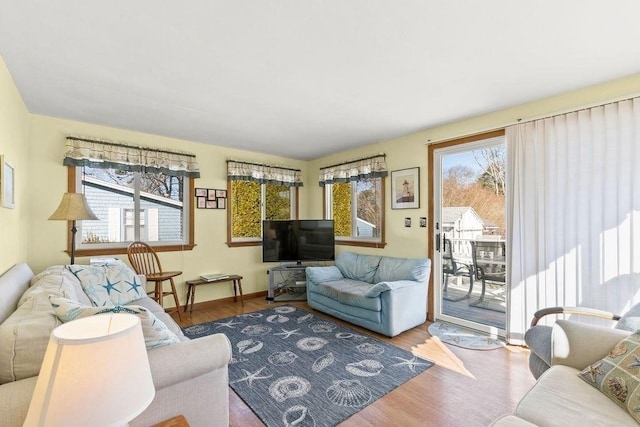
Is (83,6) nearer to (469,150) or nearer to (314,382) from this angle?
(314,382)

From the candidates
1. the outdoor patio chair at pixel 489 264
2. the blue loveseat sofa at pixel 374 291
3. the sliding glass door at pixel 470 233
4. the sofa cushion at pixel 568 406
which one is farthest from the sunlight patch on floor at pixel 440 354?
the sofa cushion at pixel 568 406

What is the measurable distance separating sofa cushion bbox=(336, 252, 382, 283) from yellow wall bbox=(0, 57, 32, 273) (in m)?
3.55

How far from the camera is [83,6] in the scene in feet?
5.23

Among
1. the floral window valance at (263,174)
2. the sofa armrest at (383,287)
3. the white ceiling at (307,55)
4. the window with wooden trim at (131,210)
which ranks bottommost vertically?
the sofa armrest at (383,287)

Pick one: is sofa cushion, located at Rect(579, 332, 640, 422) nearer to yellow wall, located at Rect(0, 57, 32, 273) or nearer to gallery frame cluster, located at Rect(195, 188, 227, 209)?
yellow wall, located at Rect(0, 57, 32, 273)

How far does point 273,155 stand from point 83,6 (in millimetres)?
3595

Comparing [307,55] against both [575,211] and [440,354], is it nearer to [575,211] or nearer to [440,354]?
Answer: [575,211]

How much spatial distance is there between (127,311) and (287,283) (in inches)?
144

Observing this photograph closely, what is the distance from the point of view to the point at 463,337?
3168 mm

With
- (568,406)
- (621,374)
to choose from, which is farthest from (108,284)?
(621,374)

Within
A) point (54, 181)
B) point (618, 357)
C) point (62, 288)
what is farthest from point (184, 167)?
point (618, 357)

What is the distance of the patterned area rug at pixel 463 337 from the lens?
2.96 m

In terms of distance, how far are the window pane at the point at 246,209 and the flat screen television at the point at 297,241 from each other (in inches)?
13.1

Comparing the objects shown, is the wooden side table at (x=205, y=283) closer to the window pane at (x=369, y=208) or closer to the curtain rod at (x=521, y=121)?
the window pane at (x=369, y=208)
